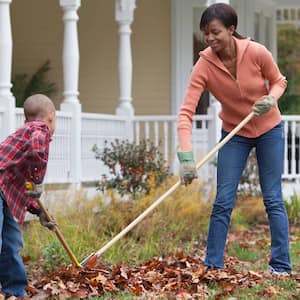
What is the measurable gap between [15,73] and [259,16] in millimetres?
4186

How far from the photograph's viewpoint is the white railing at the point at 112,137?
39.2 ft

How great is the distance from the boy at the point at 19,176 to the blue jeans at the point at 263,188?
129 cm

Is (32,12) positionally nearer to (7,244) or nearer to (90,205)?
(90,205)

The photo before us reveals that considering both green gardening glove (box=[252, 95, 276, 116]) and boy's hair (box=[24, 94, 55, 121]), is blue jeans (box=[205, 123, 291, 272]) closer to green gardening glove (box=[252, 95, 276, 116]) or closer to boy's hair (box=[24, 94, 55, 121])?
green gardening glove (box=[252, 95, 276, 116])

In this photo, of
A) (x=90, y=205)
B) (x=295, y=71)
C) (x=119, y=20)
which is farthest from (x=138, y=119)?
(x=295, y=71)

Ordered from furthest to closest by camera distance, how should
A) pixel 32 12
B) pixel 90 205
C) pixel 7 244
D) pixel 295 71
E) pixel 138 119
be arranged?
1. pixel 295 71
2. pixel 32 12
3. pixel 138 119
4. pixel 90 205
5. pixel 7 244

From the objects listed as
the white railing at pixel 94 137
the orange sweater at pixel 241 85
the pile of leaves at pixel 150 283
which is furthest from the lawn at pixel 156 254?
the white railing at pixel 94 137

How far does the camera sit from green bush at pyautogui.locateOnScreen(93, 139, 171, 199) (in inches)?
440

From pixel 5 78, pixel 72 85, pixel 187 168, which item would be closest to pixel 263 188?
pixel 187 168

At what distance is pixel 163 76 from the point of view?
1544 centimetres

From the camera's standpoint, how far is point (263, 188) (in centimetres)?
697

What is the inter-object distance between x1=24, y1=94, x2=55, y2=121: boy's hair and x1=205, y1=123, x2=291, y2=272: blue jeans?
1.44 meters

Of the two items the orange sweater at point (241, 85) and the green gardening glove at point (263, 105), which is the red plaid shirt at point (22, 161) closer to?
the orange sweater at point (241, 85)

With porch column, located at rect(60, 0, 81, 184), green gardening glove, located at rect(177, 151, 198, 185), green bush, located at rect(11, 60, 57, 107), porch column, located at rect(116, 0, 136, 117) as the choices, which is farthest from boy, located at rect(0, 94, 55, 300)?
green bush, located at rect(11, 60, 57, 107)
